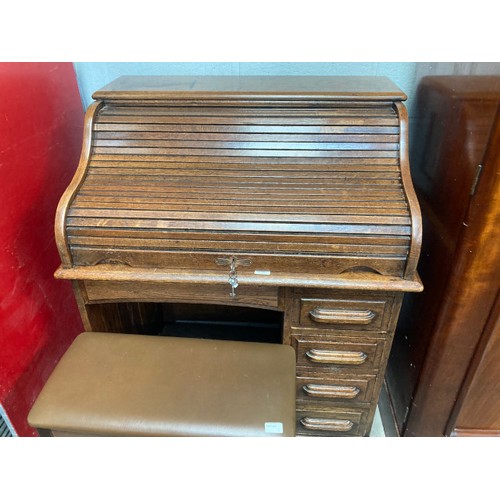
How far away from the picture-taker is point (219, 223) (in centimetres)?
123

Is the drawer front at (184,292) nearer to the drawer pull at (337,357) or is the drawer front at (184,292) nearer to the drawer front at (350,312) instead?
the drawer front at (350,312)

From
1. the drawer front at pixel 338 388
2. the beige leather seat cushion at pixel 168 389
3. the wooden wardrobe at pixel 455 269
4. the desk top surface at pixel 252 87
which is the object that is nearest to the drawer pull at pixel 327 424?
the drawer front at pixel 338 388

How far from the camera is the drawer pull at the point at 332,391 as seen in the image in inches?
60.3

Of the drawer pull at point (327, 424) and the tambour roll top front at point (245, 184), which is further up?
the tambour roll top front at point (245, 184)

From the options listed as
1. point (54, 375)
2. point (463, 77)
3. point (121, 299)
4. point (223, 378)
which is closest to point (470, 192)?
point (463, 77)

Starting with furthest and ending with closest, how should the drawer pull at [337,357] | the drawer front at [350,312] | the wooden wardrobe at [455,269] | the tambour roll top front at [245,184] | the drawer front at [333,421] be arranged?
the drawer front at [333,421] → the drawer pull at [337,357] → the drawer front at [350,312] → the tambour roll top front at [245,184] → the wooden wardrobe at [455,269]

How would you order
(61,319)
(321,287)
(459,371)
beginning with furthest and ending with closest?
(61,319) < (459,371) < (321,287)

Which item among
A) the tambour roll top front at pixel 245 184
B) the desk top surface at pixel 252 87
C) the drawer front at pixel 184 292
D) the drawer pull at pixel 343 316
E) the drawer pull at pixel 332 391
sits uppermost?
the desk top surface at pixel 252 87

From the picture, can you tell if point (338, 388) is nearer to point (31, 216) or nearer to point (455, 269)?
point (455, 269)

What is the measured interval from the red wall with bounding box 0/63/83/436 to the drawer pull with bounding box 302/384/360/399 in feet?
3.34

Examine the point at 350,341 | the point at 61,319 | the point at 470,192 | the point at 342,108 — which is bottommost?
the point at 61,319

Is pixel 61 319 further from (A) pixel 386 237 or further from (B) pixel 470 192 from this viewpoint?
(B) pixel 470 192

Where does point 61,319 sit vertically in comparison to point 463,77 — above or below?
below

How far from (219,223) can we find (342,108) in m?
0.56
